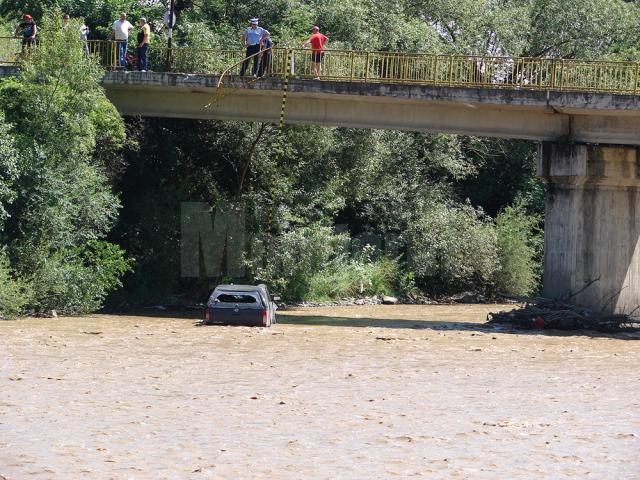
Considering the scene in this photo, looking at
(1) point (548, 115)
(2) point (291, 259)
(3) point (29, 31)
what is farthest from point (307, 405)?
(2) point (291, 259)

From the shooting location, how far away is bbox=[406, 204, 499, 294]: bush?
44.9 m

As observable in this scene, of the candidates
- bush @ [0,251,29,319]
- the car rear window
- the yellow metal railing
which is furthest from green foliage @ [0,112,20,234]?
the car rear window

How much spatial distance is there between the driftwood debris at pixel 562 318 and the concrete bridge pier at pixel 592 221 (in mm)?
703

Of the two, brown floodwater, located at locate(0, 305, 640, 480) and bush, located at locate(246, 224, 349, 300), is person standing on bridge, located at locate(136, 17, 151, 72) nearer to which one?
bush, located at locate(246, 224, 349, 300)

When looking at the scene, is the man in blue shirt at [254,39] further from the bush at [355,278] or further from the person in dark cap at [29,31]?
the bush at [355,278]

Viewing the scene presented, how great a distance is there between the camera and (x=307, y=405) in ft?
57.8

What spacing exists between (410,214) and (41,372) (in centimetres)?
2726

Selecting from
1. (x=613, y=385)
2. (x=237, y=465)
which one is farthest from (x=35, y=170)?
(x=237, y=465)

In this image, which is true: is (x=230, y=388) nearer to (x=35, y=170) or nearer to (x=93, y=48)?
(x=35, y=170)

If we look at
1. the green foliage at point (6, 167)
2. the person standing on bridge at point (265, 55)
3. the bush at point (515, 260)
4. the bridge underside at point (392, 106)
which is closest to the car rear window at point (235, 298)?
the green foliage at point (6, 167)

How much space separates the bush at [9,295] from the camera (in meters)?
29.8

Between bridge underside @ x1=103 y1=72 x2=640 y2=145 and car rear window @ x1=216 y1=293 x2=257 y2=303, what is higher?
bridge underside @ x1=103 y1=72 x2=640 y2=145

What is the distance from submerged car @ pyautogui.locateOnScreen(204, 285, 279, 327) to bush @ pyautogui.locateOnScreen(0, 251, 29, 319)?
16.7 ft

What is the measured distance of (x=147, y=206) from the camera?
4003 centimetres
